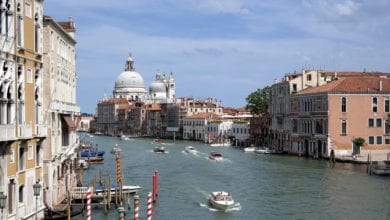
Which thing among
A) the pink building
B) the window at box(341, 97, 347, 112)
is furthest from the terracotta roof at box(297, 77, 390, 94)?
the window at box(341, 97, 347, 112)

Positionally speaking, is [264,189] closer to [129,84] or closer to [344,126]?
[344,126]

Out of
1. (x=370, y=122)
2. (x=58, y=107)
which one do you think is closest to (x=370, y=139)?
(x=370, y=122)

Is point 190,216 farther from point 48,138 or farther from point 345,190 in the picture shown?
point 345,190

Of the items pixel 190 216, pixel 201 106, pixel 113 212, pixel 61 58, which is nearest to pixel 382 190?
pixel 190 216

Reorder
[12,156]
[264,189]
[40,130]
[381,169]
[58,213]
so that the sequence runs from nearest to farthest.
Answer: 1. [12,156]
2. [40,130]
3. [58,213]
4. [264,189]
5. [381,169]

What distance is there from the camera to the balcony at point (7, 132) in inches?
404

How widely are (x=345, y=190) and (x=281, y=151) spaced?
1896cm

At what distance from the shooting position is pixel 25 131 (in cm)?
1149

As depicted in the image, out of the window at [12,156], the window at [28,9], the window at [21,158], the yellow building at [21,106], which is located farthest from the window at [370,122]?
the window at [12,156]

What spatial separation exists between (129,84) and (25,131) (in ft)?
312

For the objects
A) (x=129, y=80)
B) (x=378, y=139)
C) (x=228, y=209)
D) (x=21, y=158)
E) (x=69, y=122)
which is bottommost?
(x=228, y=209)

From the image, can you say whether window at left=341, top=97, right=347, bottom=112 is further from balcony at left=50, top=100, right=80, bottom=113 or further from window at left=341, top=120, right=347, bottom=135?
balcony at left=50, top=100, right=80, bottom=113

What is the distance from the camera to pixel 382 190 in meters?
20.3

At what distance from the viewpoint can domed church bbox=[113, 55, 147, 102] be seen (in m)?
106
